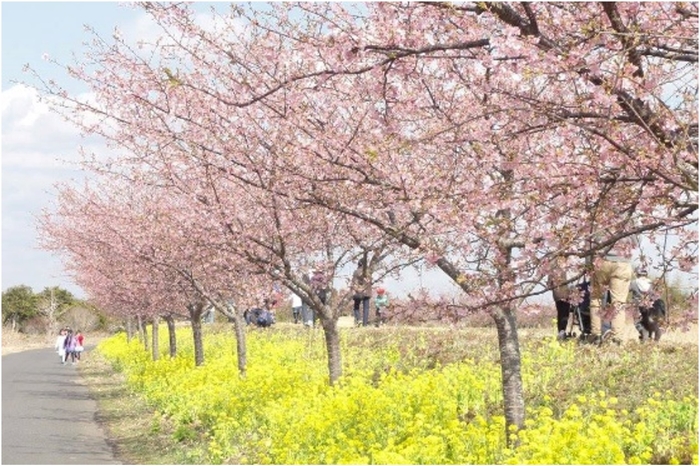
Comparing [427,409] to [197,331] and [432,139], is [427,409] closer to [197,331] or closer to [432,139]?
[432,139]

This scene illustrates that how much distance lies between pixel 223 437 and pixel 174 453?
1.31 meters

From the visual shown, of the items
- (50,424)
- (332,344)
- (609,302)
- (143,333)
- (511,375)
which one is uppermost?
(609,302)

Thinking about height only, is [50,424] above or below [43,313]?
below

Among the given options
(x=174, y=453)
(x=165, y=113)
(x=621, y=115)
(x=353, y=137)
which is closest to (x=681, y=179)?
(x=621, y=115)

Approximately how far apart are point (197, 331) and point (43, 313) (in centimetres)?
7431

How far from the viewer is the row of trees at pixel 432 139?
5.75m

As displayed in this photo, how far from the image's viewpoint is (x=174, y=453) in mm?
14109

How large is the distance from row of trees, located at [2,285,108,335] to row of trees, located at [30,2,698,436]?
74914 millimetres

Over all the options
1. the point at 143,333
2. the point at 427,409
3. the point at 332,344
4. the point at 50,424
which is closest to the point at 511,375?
the point at 427,409

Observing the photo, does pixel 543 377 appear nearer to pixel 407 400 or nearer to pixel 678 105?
pixel 407 400

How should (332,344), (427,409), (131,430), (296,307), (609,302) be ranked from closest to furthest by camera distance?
(427,409) → (609,302) → (332,344) → (131,430) → (296,307)

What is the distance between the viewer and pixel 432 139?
6961mm

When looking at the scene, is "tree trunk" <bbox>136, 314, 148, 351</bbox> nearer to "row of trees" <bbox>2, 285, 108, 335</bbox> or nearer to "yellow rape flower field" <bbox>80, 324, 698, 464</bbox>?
"yellow rape flower field" <bbox>80, 324, 698, 464</bbox>

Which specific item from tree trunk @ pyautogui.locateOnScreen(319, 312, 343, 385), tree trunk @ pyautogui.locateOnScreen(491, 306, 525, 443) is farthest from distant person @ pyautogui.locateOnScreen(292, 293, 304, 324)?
tree trunk @ pyautogui.locateOnScreen(491, 306, 525, 443)
